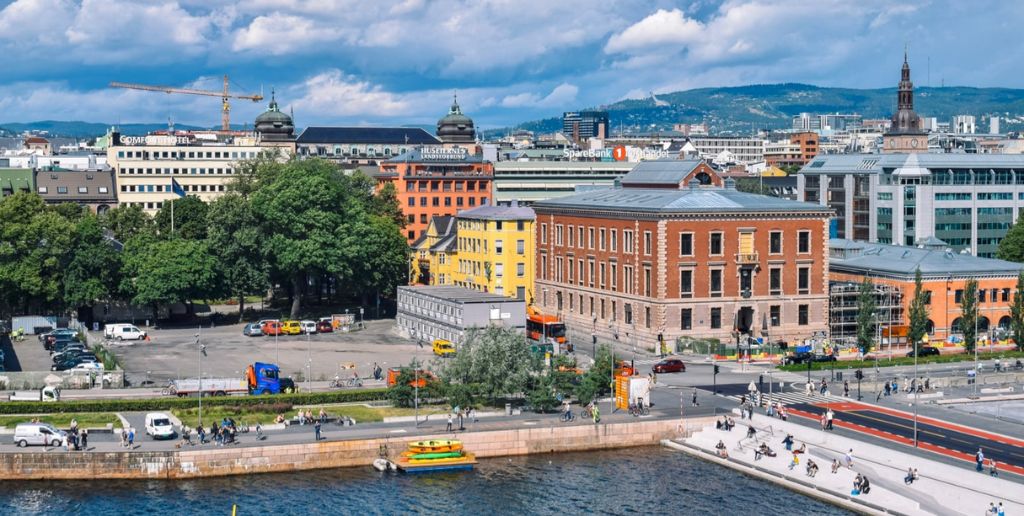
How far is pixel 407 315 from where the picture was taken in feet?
431

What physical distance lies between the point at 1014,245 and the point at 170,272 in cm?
8555

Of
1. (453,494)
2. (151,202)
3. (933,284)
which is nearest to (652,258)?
(933,284)

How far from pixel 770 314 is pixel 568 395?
103 ft

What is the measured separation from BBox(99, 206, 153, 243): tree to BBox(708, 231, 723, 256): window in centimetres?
6791

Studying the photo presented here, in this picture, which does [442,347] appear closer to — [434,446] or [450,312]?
[450,312]

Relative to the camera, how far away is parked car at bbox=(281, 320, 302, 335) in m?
132

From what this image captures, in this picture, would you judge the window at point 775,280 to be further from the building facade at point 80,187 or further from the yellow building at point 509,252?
the building facade at point 80,187

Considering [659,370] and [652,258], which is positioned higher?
[652,258]

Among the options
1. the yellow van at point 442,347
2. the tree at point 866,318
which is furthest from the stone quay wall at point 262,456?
the tree at point 866,318

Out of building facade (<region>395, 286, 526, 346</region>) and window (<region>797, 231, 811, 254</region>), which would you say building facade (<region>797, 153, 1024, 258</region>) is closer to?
window (<region>797, 231, 811, 254</region>)

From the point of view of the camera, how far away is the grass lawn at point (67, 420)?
85562 millimetres

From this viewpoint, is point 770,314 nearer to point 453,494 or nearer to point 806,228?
point 806,228

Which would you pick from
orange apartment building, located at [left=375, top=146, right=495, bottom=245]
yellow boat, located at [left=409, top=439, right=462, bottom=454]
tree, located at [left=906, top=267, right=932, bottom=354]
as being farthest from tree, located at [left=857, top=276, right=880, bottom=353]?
orange apartment building, located at [left=375, top=146, right=495, bottom=245]

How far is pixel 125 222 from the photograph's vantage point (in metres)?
161
